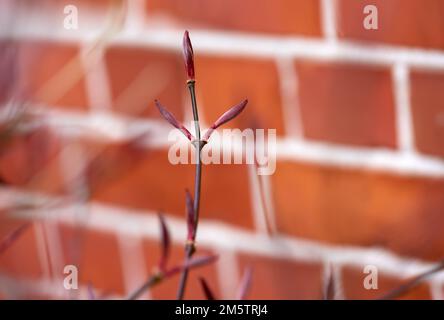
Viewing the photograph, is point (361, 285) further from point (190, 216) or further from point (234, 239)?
point (190, 216)

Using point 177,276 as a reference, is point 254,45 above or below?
above

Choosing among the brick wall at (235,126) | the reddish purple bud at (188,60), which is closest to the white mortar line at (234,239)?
the brick wall at (235,126)

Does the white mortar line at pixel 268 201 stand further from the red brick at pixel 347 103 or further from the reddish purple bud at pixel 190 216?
the reddish purple bud at pixel 190 216

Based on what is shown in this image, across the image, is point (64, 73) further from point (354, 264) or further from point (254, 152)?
point (354, 264)

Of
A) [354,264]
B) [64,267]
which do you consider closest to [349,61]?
[354,264]

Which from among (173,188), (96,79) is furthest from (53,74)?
(173,188)

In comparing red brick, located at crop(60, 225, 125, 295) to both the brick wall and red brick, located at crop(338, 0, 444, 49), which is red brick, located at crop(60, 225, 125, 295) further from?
red brick, located at crop(338, 0, 444, 49)
